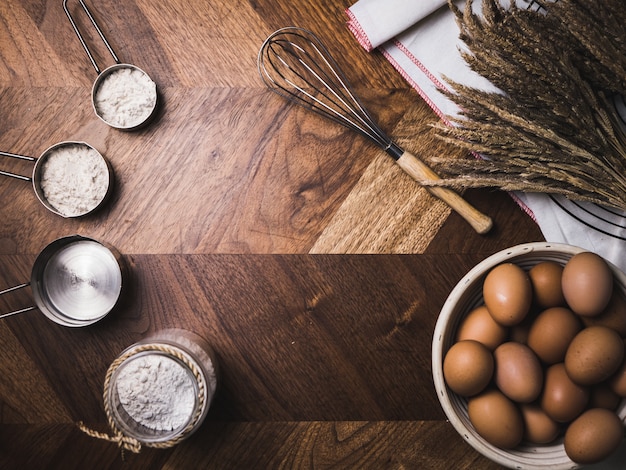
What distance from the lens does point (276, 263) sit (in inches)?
36.0

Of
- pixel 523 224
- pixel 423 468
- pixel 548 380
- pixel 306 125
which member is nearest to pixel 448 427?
pixel 423 468

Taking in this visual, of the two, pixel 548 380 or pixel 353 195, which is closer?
pixel 548 380

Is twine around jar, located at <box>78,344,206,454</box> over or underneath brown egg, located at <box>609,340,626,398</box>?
over

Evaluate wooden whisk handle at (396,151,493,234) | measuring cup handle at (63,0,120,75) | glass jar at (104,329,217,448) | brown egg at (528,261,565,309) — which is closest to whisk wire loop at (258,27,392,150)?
wooden whisk handle at (396,151,493,234)

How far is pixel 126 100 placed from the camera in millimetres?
914

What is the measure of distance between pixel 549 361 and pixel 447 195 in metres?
0.30

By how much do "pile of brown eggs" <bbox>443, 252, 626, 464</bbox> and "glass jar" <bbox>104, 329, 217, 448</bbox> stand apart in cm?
38

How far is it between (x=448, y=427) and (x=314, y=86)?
0.63 meters

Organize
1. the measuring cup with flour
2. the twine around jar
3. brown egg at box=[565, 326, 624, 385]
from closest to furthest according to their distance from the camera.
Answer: brown egg at box=[565, 326, 624, 385], the twine around jar, the measuring cup with flour

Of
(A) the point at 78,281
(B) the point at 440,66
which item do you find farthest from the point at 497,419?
(A) the point at 78,281

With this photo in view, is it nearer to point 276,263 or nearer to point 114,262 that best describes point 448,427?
point 276,263

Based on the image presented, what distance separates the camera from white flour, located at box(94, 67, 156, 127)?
91 cm

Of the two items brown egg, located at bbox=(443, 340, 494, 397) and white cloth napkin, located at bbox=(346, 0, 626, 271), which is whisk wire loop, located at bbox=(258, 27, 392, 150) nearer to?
white cloth napkin, located at bbox=(346, 0, 626, 271)

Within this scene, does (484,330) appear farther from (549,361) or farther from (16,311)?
(16,311)
